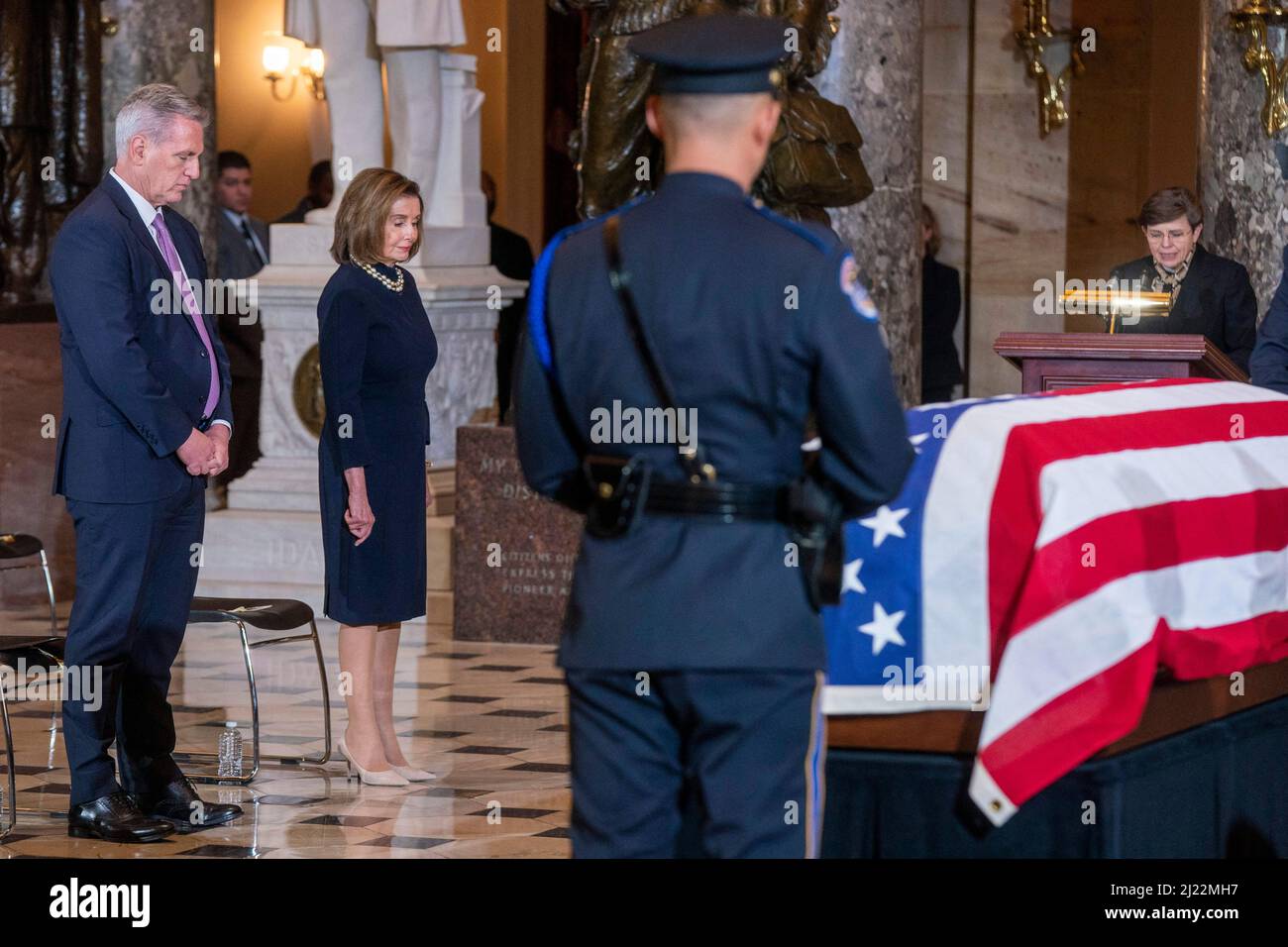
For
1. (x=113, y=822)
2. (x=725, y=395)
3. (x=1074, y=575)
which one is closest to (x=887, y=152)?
(x=113, y=822)

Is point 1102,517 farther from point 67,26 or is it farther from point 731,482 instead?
point 67,26

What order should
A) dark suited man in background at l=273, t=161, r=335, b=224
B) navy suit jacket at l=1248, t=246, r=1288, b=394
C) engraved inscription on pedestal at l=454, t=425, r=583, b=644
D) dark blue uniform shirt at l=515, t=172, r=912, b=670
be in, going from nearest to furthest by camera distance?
dark blue uniform shirt at l=515, t=172, r=912, b=670
navy suit jacket at l=1248, t=246, r=1288, b=394
engraved inscription on pedestal at l=454, t=425, r=583, b=644
dark suited man in background at l=273, t=161, r=335, b=224

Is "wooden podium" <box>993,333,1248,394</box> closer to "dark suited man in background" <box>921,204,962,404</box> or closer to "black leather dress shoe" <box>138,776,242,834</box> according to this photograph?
"black leather dress shoe" <box>138,776,242,834</box>

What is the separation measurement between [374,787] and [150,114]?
200 centimetres

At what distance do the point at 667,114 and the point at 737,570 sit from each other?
2.19 feet

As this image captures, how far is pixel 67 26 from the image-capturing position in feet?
36.4

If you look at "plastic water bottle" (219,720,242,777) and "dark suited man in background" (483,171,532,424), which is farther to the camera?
"dark suited man in background" (483,171,532,424)

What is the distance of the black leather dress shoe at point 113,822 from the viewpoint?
555 centimetres

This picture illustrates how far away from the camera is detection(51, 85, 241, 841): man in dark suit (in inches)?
216

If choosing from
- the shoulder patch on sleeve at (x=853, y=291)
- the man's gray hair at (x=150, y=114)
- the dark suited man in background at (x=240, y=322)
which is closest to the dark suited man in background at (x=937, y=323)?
the dark suited man in background at (x=240, y=322)

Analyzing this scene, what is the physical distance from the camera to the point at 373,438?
622 cm

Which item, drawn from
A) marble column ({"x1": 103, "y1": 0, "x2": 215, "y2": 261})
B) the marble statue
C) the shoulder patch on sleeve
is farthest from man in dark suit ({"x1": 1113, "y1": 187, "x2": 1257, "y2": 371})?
marble column ({"x1": 103, "y1": 0, "x2": 215, "y2": 261})

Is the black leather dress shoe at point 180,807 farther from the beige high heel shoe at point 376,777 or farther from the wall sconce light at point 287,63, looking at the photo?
the wall sconce light at point 287,63

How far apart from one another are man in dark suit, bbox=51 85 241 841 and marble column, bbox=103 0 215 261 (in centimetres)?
576
